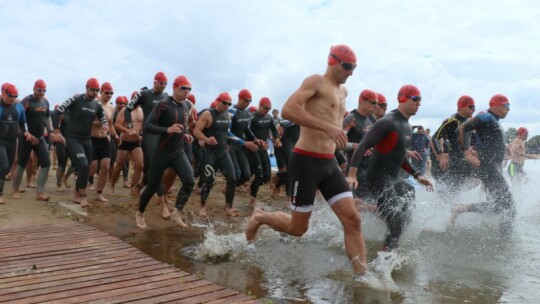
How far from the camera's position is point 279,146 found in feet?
32.2

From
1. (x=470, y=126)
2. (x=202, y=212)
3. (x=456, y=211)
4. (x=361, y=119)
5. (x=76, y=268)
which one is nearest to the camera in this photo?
(x=76, y=268)

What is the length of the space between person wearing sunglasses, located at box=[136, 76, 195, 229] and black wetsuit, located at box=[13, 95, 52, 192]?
2.78 m

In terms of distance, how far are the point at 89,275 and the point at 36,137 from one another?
550 centimetres

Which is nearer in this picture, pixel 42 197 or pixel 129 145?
pixel 42 197

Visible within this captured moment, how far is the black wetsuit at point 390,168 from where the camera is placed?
17.0 feet

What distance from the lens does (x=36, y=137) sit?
28.4 ft

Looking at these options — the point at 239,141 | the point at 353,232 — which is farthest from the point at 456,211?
the point at 239,141

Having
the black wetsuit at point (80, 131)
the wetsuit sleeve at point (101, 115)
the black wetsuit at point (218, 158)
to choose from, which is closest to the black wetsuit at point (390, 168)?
the black wetsuit at point (218, 158)

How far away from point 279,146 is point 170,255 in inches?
192

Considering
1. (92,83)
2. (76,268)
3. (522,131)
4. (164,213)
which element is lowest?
(164,213)

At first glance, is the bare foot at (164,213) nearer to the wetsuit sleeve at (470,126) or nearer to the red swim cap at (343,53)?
the red swim cap at (343,53)

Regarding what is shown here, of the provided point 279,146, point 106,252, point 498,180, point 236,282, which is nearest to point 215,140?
point 279,146

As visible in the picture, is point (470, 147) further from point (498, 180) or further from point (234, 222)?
point (234, 222)

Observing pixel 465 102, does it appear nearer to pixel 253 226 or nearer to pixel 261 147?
pixel 261 147
